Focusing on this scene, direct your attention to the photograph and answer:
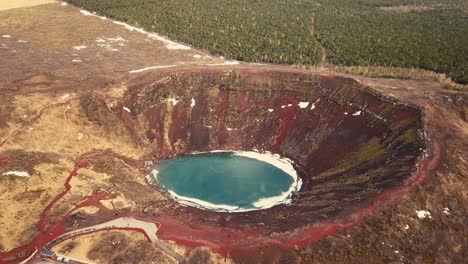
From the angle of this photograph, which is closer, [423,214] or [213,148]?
[423,214]

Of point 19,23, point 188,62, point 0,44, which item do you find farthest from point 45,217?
point 19,23

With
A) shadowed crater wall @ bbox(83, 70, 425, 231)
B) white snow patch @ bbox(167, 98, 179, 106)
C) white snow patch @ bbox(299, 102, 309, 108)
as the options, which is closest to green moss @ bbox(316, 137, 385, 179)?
shadowed crater wall @ bbox(83, 70, 425, 231)

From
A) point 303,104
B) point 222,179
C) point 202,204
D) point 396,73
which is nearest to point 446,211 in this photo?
point 202,204

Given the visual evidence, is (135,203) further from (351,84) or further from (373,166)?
(351,84)

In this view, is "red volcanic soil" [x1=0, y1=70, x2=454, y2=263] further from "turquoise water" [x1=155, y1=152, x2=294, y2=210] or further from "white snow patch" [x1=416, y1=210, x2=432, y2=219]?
"turquoise water" [x1=155, y1=152, x2=294, y2=210]

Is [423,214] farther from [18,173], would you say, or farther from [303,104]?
[18,173]
